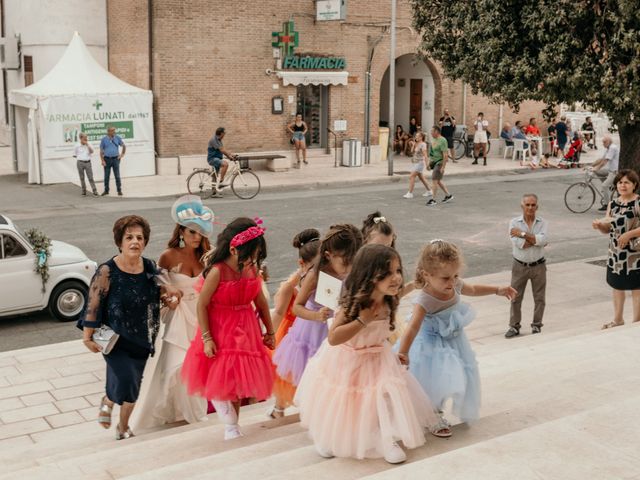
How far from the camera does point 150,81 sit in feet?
82.5

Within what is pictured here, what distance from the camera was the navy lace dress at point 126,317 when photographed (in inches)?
237

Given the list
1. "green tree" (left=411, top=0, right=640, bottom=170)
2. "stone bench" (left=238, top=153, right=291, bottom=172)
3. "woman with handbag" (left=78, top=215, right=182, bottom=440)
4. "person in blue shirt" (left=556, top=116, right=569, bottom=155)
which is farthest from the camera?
"person in blue shirt" (left=556, top=116, right=569, bottom=155)

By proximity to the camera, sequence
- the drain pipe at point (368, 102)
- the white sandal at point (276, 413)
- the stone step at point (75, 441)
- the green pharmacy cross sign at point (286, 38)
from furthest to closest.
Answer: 1. the drain pipe at point (368, 102)
2. the green pharmacy cross sign at point (286, 38)
3. the white sandal at point (276, 413)
4. the stone step at point (75, 441)

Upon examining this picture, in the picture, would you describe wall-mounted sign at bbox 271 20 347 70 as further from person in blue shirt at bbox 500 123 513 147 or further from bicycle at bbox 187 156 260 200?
person in blue shirt at bbox 500 123 513 147

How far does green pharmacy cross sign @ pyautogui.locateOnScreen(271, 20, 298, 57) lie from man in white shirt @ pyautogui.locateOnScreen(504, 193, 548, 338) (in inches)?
716

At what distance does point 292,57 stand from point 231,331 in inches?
871

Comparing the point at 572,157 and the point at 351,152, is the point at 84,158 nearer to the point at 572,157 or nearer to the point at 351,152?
the point at 351,152

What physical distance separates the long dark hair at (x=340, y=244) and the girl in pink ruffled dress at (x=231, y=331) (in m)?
0.40

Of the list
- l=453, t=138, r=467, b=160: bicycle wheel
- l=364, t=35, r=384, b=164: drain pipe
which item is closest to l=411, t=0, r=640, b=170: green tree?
l=364, t=35, r=384, b=164: drain pipe

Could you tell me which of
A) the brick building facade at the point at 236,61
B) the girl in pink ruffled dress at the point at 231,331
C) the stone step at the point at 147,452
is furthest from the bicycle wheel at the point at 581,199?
the girl in pink ruffled dress at the point at 231,331

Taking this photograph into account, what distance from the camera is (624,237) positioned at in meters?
9.05

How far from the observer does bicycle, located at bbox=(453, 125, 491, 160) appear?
1221 inches

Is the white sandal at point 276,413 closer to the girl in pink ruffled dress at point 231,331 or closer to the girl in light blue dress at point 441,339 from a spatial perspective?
the girl in pink ruffled dress at point 231,331

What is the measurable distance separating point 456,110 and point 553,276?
65.1ft
